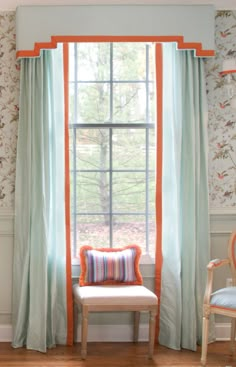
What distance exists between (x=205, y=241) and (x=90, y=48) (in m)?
1.79

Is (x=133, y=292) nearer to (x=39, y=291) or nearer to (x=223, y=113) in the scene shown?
(x=39, y=291)

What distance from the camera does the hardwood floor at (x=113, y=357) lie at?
4766mm

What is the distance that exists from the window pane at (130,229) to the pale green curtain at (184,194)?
0.31 meters

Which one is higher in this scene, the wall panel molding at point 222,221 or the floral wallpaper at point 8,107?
the floral wallpaper at point 8,107

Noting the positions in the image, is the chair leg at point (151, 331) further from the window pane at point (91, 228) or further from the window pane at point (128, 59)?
the window pane at point (128, 59)

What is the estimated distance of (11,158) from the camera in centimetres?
528

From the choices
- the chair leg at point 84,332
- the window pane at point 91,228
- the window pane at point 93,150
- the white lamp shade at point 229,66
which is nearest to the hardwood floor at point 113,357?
the chair leg at point 84,332

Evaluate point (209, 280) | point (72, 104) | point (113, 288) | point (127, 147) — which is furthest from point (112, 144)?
point (209, 280)

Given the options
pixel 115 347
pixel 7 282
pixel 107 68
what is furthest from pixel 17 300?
pixel 107 68

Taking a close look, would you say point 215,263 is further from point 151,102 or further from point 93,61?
point 93,61

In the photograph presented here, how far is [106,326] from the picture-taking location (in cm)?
534

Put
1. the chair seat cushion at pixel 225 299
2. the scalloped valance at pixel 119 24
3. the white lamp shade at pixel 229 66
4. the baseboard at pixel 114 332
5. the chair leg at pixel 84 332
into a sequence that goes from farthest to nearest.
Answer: the baseboard at pixel 114 332, the scalloped valance at pixel 119 24, the white lamp shade at pixel 229 66, the chair leg at pixel 84 332, the chair seat cushion at pixel 225 299

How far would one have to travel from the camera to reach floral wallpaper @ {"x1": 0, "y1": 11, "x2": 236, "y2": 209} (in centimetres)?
526

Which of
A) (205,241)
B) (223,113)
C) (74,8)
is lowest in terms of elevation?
(205,241)
